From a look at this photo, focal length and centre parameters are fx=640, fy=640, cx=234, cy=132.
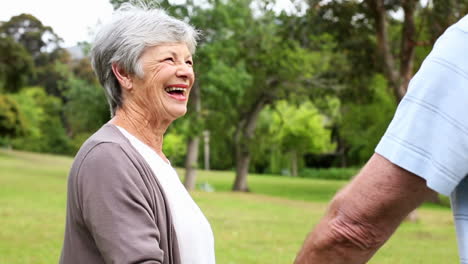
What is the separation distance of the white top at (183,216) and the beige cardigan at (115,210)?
88 mm

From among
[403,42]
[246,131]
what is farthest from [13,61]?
[403,42]

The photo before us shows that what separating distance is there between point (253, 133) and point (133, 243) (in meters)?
33.3

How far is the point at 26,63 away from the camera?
1436 inches

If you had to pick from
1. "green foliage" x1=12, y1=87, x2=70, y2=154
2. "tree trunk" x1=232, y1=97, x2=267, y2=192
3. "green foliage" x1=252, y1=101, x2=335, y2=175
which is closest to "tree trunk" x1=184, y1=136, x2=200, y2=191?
"tree trunk" x1=232, y1=97, x2=267, y2=192

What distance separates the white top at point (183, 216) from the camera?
2.33 m

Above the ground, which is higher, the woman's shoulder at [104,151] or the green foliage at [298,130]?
the woman's shoulder at [104,151]

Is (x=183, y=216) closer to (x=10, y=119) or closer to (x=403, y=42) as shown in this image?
(x=403, y=42)

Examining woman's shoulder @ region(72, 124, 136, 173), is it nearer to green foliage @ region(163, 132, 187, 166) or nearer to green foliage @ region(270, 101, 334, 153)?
green foliage @ region(270, 101, 334, 153)

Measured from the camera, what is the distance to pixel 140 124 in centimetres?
250

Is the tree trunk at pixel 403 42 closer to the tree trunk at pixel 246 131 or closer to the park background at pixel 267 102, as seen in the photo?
the park background at pixel 267 102

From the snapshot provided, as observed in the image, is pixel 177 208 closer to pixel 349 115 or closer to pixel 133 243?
pixel 133 243

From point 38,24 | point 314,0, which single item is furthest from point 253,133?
point 38,24

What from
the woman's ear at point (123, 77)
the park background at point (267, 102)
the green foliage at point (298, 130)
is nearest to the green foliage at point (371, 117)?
the park background at point (267, 102)

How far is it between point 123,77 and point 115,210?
0.64m
